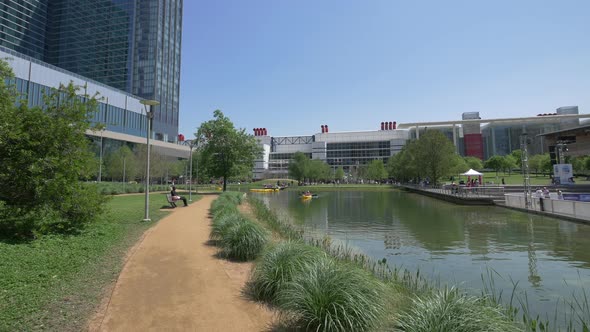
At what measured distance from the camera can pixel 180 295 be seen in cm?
616

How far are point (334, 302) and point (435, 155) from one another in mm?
56866

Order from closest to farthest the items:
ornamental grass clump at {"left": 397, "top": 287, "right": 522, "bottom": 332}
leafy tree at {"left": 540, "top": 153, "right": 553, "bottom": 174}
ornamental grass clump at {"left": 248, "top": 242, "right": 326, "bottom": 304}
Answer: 1. ornamental grass clump at {"left": 397, "top": 287, "right": 522, "bottom": 332}
2. ornamental grass clump at {"left": 248, "top": 242, "right": 326, "bottom": 304}
3. leafy tree at {"left": 540, "top": 153, "right": 553, "bottom": 174}

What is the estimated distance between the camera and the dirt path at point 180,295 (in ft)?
16.4

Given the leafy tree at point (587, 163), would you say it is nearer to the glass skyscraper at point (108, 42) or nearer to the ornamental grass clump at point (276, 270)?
the ornamental grass clump at point (276, 270)

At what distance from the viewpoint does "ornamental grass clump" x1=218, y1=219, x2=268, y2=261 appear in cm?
938

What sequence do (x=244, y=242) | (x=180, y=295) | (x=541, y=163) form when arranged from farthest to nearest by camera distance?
(x=541, y=163)
(x=244, y=242)
(x=180, y=295)

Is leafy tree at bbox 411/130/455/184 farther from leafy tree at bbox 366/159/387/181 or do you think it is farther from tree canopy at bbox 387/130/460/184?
leafy tree at bbox 366/159/387/181

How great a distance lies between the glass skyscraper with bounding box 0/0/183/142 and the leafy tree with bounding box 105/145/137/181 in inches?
1732

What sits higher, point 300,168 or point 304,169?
point 300,168

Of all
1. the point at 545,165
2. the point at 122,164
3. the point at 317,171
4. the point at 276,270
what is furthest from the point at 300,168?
the point at 276,270

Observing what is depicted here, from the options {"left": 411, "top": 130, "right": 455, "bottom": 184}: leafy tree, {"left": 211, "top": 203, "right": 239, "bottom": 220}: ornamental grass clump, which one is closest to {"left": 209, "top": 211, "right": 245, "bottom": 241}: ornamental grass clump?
{"left": 211, "top": 203, "right": 239, "bottom": 220}: ornamental grass clump

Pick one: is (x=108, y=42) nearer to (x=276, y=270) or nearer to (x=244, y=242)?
(x=244, y=242)

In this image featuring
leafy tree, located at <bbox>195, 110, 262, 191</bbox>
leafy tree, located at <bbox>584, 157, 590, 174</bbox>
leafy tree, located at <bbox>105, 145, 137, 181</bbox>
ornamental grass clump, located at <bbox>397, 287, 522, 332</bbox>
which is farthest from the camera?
leafy tree, located at <bbox>584, 157, 590, 174</bbox>

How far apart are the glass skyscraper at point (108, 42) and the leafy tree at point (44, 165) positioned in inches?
3794
